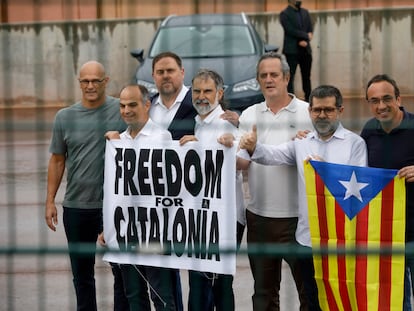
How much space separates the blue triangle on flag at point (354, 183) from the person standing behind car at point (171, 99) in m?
0.76

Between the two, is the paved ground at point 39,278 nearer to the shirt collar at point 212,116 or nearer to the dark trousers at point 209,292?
the dark trousers at point 209,292

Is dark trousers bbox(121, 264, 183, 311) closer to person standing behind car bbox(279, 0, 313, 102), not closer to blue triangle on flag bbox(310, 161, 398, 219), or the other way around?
blue triangle on flag bbox(310, 161, 398, 219)

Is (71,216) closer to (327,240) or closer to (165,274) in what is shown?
(165,274)

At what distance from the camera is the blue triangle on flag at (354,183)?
4711 mm

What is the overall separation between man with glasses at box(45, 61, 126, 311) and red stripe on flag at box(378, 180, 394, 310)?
1338mm

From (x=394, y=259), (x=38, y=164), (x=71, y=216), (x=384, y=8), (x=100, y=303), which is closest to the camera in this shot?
(x=384, y=8)

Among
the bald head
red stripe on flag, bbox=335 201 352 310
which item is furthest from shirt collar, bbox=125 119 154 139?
red stripe on flag, bbox=335 201 352 310

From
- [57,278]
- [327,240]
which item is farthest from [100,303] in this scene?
[327,240]

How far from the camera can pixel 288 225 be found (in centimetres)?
525

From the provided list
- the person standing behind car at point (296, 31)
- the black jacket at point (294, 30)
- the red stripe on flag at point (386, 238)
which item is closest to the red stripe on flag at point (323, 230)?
the red stripe on flag at point (386, 238)

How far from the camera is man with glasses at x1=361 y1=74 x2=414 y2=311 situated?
4734 mm

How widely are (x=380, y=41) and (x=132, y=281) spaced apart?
1687mm

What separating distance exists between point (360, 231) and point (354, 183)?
0.22 meters

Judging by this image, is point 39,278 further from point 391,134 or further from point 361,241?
point 391,134
